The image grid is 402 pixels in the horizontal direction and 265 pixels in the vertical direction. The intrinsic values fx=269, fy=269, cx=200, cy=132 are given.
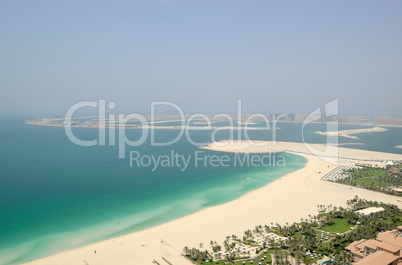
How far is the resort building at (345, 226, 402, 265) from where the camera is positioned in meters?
11.2

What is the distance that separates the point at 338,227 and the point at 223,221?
7028 millimetres

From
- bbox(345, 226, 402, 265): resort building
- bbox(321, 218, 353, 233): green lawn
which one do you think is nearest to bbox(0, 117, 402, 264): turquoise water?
bbox(321, 218, 353, 233): green lawn

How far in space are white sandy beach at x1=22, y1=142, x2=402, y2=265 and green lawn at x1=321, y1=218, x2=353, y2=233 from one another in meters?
2.08

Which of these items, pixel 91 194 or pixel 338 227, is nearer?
pixel 338 227

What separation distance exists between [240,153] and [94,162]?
22.1 m

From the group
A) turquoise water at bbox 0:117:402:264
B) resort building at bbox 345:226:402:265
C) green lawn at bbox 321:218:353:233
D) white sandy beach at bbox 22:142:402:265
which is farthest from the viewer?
turquoise water at bbox 0:117:402:264

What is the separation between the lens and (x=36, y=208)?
2011cm

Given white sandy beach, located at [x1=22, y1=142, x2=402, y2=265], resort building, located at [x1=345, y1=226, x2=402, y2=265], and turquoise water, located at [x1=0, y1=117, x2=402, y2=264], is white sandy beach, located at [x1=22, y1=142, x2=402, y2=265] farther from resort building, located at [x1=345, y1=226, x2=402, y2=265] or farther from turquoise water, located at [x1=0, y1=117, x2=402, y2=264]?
resort building, located at [x1=345, y1=226, x2=402, y2=265]

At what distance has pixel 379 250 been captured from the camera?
1201cm

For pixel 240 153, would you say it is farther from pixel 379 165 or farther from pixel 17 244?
pixel 17 244

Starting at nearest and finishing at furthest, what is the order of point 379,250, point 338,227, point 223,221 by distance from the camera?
point 379,250 → point 338,227 → point 223,221

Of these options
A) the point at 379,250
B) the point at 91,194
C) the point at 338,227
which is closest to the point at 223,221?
the point at 338,227

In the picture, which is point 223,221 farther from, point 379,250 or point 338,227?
point 379,250

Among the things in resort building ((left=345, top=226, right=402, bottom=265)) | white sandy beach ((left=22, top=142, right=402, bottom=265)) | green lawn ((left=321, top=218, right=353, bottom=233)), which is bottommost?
white sandy beach ((left=22, top=142, right=402, bottom=265))
